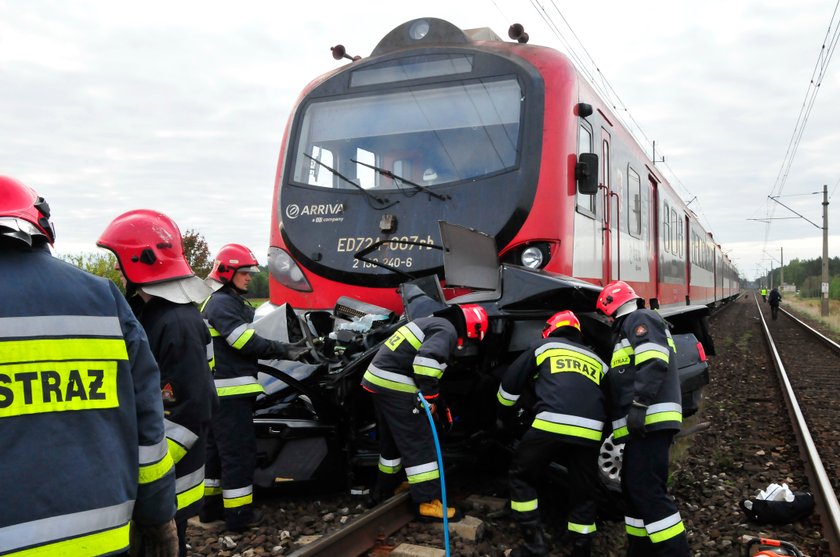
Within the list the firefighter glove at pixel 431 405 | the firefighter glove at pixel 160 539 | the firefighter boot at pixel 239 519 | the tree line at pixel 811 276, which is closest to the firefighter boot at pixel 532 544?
the firefighter glove at pixel 431 405

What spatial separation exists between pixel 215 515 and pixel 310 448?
2.35 feet

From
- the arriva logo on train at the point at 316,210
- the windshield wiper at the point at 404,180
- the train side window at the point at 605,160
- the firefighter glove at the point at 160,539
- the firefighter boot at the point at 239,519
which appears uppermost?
the train side window at the point at 605,160

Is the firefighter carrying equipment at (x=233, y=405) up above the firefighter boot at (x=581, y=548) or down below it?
above

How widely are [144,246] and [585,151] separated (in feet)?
13.4

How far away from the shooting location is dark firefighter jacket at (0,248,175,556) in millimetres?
1684

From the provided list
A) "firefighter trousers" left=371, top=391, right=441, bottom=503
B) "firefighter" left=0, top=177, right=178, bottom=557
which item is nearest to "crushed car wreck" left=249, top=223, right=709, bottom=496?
"firefighter trousers" left=371, top=391, right=441, bottom=503

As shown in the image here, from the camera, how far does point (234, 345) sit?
456 centimetres

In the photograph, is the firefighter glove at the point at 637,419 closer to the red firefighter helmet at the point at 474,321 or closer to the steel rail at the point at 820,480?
the red firefighter helmet at the point at 474,321

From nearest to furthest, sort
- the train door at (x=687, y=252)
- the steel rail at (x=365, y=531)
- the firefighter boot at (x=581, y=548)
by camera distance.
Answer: the steel rail at (x=365, y=531)
the firefighter boot at (x=581, y=548)
the train door at (x=687, y=252)

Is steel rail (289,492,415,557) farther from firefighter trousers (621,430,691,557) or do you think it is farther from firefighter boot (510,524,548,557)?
firefighter trousers (621,430,691,557)

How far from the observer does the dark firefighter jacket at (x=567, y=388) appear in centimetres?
407

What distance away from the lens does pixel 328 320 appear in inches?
227

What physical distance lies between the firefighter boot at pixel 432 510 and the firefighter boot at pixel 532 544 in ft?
1.61

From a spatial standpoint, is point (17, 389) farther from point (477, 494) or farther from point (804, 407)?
point (804, 407)
